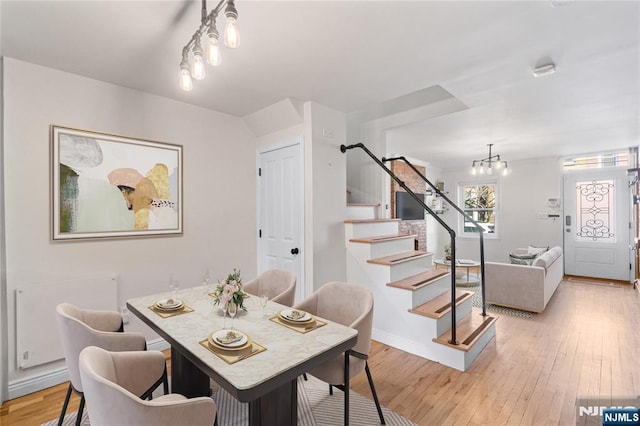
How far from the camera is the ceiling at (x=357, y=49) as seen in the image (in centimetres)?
166

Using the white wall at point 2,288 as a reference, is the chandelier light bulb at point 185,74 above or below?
Result: above

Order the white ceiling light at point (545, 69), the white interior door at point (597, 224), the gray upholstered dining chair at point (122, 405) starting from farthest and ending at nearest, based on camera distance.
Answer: the white interior door at point (597, 224) < the white ceiling light at point (545, 69) < the gray upholstered dining chair at point (122, 405)

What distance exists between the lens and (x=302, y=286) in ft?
10.2

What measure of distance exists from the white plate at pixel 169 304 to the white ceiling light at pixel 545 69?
3.17 m

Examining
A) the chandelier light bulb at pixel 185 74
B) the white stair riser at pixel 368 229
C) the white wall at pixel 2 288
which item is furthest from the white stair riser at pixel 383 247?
the white wall at pixel 2 288

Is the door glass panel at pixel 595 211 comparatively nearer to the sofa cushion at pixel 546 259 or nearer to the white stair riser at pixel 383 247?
the sofa cushion at pixel 546 259

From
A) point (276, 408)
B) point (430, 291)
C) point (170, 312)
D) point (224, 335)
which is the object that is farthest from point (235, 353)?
point (430, 291)

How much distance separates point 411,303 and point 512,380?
929 mm

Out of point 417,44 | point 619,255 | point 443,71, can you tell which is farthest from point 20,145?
point 619,255

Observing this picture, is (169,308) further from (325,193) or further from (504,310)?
(504,310)

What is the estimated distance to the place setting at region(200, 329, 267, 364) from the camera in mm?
1284

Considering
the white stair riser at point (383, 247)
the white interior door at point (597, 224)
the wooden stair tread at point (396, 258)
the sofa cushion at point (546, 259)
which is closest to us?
the wooden stair tread at point (396, 258)

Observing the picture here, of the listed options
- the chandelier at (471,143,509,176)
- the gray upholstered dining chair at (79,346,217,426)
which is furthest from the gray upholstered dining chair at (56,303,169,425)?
the chandelier at (471,143,509,176)

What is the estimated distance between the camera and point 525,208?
6605mm
